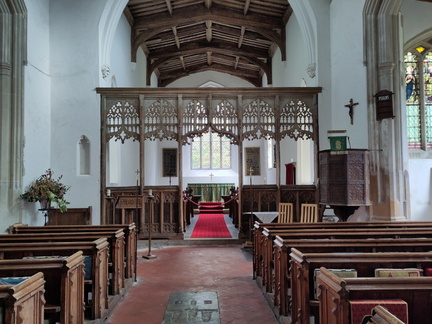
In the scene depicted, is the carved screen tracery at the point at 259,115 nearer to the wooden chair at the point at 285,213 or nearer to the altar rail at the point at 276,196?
the altar rail at the point at 276,196

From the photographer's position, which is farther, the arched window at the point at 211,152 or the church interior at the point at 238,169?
the arched window at the point at 211,152

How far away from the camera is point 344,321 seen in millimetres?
1933

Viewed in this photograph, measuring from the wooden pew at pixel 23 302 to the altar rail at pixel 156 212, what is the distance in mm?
5856

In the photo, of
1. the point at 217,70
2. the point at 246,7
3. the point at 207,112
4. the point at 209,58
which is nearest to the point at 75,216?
the point at 207,112

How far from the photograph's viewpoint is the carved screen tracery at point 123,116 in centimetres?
840

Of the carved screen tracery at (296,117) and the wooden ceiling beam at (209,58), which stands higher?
the wooden ceiling beam at (209,58)

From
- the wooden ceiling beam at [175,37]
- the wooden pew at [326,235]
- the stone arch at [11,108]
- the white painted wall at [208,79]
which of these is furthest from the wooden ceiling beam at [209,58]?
the wooden pew at [326,235]

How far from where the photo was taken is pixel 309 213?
276 inches

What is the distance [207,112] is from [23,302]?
6793 millimetres

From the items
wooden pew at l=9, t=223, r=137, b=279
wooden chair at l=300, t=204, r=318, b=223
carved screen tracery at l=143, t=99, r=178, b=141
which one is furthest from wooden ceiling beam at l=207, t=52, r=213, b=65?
wooden pew at l=9, t=223, r=137, b=279

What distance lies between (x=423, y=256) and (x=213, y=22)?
11147 millimetres

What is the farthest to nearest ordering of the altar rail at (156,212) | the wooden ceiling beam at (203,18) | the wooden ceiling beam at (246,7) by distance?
the wooden ceiling beam at (203,18)
the wooden ceiling beam at (246,7)
the altar rail at (156,212)

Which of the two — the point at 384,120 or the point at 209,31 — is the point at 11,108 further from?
the point at 209,31

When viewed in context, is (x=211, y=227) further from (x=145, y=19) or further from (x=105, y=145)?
(x=145, y=19)
